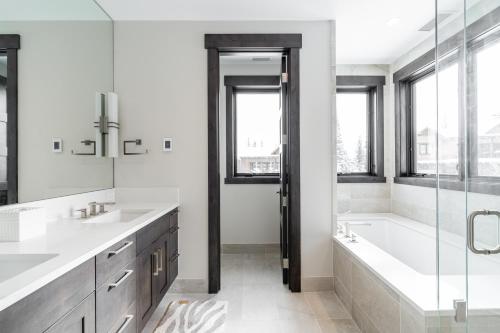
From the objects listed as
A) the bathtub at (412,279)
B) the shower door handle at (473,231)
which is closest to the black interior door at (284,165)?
the bathtub at (412,279)

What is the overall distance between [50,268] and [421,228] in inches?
121

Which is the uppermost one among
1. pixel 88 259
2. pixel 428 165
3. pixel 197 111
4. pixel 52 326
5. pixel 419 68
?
pixel 419 68

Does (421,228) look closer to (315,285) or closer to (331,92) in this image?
(315,285)

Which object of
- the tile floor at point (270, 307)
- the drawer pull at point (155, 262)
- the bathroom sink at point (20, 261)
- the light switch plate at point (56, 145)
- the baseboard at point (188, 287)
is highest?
the light switch plate at point (56, 145)

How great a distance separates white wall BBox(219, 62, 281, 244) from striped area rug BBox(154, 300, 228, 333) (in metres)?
1.36

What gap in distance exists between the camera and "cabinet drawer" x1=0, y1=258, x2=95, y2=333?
800 mm

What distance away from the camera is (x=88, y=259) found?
119cm

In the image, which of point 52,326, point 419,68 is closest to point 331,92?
point 419,68

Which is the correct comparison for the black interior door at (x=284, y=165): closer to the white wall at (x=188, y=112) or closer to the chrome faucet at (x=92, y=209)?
the white wall at (x=188, y=112)

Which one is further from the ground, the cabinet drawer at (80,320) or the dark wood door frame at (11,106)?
the dark wood door frame at (11,106)

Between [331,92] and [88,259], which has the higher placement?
[331,92]

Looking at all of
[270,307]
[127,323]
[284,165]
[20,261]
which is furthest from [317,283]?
[20,261]

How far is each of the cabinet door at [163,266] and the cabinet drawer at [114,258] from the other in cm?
47

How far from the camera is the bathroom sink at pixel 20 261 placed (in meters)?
1.11
